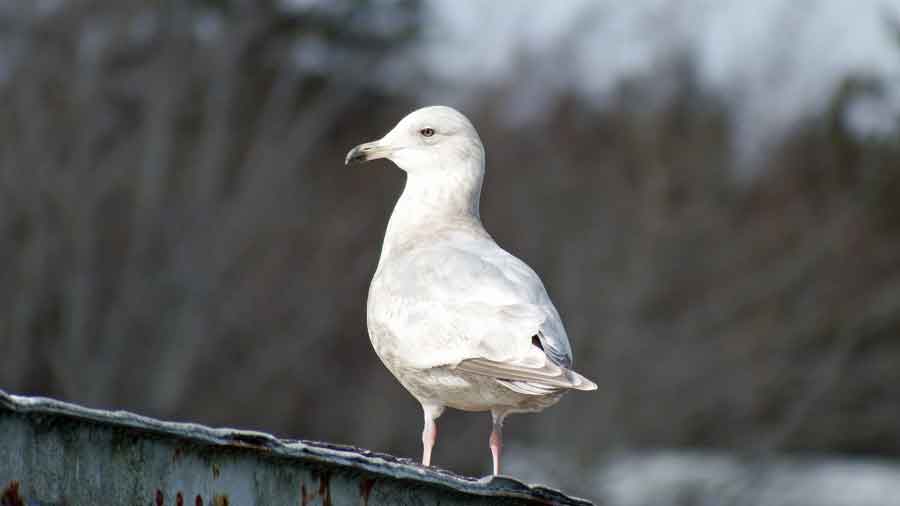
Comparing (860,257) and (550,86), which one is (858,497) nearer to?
(860,257)

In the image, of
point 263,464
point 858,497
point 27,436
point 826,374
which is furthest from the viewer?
point 858,497

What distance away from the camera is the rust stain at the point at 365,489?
2494mm

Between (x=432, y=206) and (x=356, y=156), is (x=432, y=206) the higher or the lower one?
the lower one

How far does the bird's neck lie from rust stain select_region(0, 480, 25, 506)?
2.11m

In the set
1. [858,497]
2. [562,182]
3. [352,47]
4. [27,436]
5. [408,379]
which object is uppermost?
[352,47]

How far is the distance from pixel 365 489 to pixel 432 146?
209cm

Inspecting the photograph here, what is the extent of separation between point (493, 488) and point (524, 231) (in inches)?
769

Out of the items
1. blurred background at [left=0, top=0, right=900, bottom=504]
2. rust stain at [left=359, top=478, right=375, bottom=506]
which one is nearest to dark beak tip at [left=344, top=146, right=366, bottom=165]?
rust stain at [left=359, top=478, right=375, bottom=506]

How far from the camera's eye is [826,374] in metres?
19.8

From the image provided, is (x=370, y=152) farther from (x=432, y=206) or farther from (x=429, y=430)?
(x=429, y=430)

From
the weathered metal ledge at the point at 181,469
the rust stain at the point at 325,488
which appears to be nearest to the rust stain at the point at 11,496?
the weathered metal ledge at the point at 181,469

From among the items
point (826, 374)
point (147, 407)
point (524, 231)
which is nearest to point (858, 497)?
point (826, 374)

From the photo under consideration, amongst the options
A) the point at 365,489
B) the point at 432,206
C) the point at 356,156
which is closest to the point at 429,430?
the point at 432,206

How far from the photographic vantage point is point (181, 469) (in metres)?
2.29
